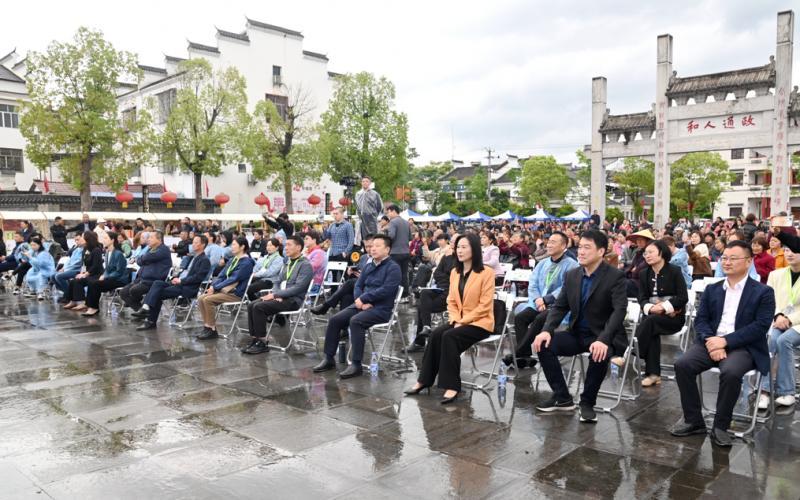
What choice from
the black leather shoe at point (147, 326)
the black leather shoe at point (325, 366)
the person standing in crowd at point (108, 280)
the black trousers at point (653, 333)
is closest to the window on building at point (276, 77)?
the person standing in crowd at point (108, 280)

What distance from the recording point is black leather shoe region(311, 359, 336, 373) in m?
A: 6.30

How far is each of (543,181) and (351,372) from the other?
47522mm

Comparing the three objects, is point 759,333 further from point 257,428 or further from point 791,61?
point 791,61

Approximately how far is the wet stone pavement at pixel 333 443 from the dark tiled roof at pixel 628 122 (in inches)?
927

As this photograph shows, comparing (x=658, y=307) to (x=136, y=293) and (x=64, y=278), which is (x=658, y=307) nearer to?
(x=136, y=293)

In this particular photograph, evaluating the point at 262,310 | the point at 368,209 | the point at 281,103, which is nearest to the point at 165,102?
the point at 281,103

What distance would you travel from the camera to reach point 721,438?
4.05 meters

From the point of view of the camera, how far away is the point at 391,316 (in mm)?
6227

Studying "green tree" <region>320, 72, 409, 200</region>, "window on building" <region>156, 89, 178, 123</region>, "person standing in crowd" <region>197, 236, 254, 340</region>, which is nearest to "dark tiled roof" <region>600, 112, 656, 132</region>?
"green tree" <region>320, 72, 409, 200</region>

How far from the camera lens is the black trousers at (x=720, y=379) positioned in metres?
4.11

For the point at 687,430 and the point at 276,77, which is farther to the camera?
the point at 276,77

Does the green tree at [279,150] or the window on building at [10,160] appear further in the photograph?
the window on building at [10,160]

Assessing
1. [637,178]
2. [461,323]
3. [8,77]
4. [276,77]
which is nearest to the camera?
[461,323]

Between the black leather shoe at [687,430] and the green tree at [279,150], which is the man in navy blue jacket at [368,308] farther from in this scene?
the green tree at [279,150]
